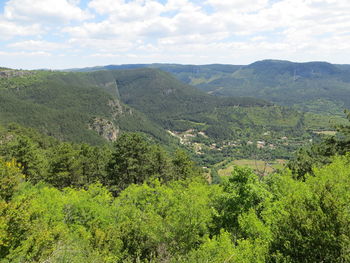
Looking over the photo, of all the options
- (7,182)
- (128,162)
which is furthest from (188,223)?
(128,162)

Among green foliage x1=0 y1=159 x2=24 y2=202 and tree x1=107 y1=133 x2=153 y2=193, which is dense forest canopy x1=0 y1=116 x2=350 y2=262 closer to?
green foliage x1=0 y1=159 x2=24 y2=202

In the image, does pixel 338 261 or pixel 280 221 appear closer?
pixel 338 261

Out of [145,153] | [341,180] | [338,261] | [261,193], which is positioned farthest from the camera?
[145,153]

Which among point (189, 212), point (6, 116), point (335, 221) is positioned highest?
point (335, 221)

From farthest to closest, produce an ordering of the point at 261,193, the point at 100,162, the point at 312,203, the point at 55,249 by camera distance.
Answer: the point at 100,162, the point at 261,193, the point at 55,249, the point at 312,203

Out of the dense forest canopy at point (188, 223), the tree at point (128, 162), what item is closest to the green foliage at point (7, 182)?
the dense forest canopy at point (188, 223)

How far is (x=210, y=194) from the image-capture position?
36.4 m

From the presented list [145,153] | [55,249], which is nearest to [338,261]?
[55,249]

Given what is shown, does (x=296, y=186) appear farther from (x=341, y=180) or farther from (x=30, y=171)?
(x=30, y=171)

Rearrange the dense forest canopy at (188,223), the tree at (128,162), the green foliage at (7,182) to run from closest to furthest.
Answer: the dense forest canopy at (188,223) → the green foliage at (7,182) → the tree at (128,162)

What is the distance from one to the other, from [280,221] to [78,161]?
45.2 m

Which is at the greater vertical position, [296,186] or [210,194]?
[296,186]

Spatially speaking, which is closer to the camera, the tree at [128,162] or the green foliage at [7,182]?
the green foliage at [7,182]

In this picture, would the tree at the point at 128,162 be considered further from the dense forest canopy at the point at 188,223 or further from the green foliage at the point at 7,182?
the green foliage at the point at 7,182
